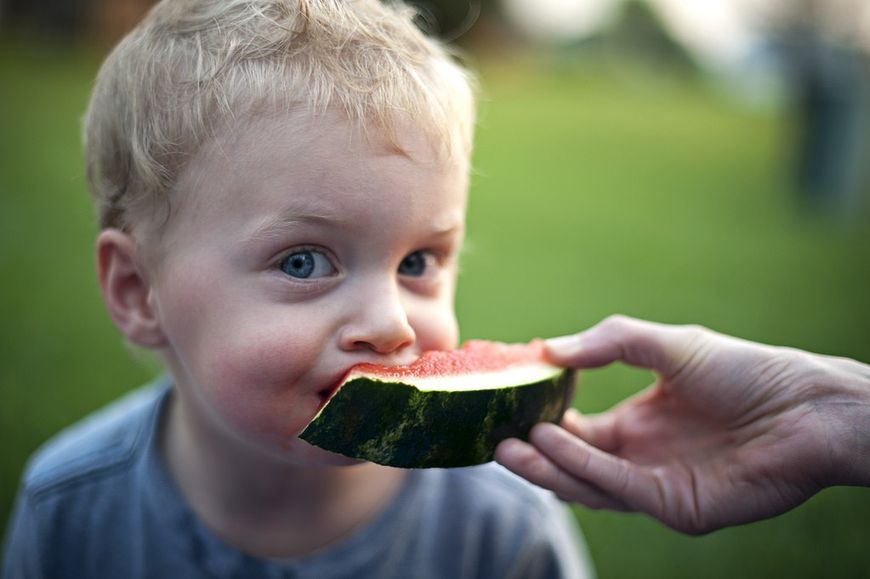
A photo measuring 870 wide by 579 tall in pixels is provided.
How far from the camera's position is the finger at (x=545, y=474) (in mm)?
2148

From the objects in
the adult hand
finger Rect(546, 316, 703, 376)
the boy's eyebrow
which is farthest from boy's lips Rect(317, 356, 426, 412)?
finger Rect(546, 316, 703, 376)

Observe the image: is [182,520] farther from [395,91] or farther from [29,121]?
[29,121]

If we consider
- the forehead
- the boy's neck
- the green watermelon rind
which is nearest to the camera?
the green watermelon rind

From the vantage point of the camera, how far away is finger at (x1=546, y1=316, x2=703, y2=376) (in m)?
2.38

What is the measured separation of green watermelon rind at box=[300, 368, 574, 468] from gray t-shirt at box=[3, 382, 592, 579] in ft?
2.17

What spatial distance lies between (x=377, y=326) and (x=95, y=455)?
4.62ft

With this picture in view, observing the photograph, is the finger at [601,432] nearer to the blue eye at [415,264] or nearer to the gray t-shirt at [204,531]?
the gray t-shirt at [204,531]

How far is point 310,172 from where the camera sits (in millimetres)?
1970

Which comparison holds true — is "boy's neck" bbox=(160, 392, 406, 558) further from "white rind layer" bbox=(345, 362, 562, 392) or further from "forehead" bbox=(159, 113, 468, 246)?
"forehead" bbox=(159, 113, 468, 246)

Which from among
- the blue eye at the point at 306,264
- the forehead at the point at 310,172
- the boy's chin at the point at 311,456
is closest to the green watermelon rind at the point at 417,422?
the boy's chin at the point at 311,456

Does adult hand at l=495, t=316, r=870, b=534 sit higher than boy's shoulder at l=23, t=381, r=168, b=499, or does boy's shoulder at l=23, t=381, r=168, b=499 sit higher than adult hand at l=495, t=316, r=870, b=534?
adult hand at l=495, t=316, r=870, b=534

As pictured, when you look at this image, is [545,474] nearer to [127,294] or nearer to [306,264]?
[306,264]

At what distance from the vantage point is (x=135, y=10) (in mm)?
24969

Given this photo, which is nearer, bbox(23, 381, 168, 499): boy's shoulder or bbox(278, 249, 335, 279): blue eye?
bbox(278, 249, 335, 279): blue eye
